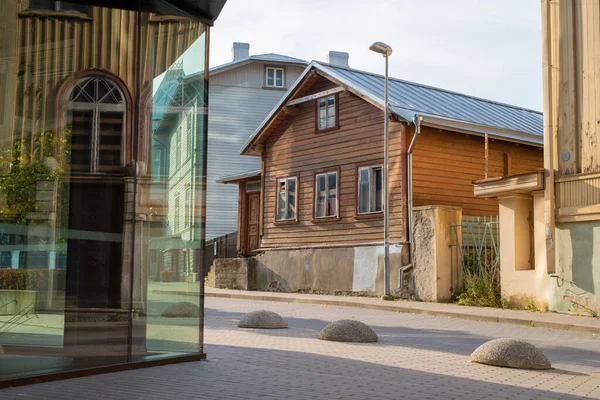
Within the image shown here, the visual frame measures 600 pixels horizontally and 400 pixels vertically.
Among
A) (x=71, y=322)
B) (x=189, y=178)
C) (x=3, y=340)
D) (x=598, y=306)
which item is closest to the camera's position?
(x=3, y=340)

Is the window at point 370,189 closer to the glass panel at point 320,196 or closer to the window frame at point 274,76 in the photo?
the glass panel at point 320,196

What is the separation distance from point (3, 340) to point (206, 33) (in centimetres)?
414

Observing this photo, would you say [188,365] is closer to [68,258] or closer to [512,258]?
[68,258]

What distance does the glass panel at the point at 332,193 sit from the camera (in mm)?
25391

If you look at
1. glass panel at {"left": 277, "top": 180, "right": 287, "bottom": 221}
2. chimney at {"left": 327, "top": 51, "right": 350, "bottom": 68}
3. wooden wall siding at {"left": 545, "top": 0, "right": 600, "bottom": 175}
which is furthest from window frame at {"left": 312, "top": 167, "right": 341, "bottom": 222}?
chimney at {"left": 327, "top": 51, "right": 350, "bottom": 68}

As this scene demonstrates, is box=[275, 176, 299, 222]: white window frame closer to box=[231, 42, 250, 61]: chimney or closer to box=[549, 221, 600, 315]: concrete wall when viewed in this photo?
box=[549, 221, 600, 315]: concrete wall

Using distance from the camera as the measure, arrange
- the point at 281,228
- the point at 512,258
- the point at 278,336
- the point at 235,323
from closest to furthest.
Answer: the point at 278,336, the point at 235,323, the point at 512,258, the point at 281,228

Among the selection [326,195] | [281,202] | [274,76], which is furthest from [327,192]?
[274,76]

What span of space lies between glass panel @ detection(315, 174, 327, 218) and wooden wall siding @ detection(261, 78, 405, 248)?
0.22m

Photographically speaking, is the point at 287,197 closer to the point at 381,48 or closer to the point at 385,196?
the point at 385,196

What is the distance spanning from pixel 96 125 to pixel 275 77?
34961 mm

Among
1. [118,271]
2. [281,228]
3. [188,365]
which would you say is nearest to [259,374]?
[188,365]

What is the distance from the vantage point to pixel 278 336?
12.2 metres

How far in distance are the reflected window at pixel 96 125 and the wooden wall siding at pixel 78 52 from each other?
174mm
